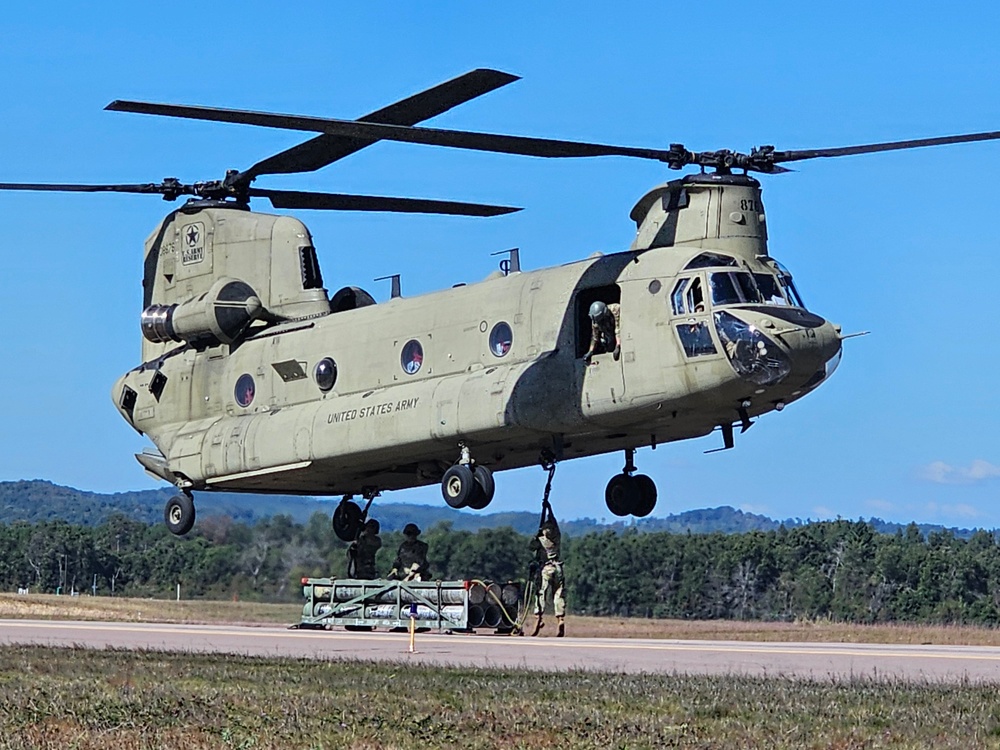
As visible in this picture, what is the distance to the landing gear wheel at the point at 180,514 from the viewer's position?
3000 cm

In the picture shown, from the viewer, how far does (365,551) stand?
99.3 feet

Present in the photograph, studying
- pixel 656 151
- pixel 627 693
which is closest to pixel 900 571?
pixel 656 151

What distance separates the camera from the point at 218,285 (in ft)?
98.1

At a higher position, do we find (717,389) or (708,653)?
(717,389)

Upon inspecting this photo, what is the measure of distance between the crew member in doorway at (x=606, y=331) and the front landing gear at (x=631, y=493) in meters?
3.19

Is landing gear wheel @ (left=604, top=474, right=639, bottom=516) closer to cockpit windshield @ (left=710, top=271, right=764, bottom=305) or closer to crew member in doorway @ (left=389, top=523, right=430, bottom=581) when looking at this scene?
crew member in doorway @ (left=389, top=523, right=430, bottom=581)

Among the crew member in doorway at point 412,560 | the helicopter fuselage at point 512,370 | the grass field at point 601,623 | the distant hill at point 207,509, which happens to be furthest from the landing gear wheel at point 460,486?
→ the distant hill at point 207,509

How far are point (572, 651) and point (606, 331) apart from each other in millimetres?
6147

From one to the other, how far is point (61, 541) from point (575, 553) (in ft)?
55.3

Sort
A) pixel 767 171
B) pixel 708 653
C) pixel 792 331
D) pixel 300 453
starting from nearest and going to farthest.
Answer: pixel 708 653, pixel 792 331, pixel 767 171, pixel 300 453

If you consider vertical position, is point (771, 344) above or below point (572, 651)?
above

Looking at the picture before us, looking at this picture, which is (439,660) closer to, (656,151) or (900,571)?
(656,151)

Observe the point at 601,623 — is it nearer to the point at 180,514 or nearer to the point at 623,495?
the point at 623,495

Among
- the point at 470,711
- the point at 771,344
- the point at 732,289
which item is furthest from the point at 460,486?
the point at 470,711
